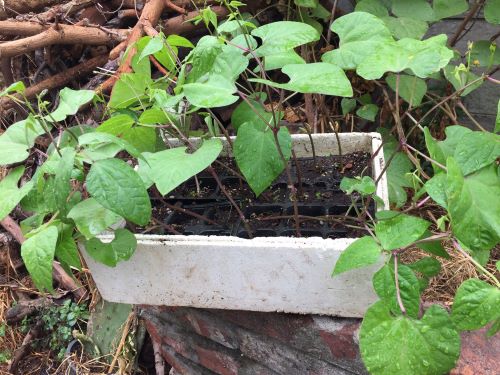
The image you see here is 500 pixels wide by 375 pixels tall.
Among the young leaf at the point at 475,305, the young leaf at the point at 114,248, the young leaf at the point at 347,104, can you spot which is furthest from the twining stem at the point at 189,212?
the young leaf at the point at 347,104

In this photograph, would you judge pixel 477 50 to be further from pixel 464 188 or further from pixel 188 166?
pixel 188 166

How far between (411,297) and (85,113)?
3.61 ft

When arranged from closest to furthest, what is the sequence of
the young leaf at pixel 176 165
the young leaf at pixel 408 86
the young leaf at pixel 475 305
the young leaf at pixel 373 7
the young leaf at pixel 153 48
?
the young leaf at pixel 475 305, the young leaf at pixel 176 165, the young leaf at pixel 153 48, the young leaf at pixel 408 86, the young leaf at pixel 373 7

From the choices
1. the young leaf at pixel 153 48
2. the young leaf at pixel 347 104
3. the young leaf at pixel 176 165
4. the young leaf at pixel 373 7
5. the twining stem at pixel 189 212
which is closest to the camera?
the young leaf at pixel 176 165

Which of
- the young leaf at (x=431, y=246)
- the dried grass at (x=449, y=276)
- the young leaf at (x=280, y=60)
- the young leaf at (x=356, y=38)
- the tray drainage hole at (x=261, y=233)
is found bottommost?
the dried grass at (x=449, y=276)

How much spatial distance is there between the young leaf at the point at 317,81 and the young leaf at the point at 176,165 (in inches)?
4.8

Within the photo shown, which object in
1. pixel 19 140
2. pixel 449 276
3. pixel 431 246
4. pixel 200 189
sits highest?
pixel 19 140

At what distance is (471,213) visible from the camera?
65cm

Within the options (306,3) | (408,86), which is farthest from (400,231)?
(306,3)

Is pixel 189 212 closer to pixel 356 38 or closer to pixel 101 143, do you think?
Result: pixel 101 143

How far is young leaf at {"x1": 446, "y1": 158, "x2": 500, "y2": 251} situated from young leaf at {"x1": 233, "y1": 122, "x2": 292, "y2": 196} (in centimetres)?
26

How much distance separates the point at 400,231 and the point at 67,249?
18.8 inches

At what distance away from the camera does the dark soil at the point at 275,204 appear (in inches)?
36.1

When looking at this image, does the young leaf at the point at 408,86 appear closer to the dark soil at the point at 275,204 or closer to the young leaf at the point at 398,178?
the young leaf at the point at 398,178
